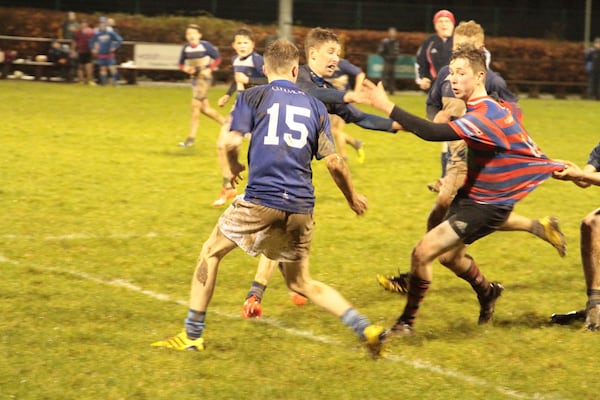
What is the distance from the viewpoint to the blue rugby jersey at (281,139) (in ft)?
19.6

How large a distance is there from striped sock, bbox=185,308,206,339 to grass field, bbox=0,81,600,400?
142 mm

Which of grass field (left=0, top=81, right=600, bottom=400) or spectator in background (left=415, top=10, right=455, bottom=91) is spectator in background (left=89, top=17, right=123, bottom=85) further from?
spectator in background (left=415, top=10, right=455, bottom=91)

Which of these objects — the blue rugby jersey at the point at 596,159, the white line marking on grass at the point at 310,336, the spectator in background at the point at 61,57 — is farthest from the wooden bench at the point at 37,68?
the blue rugby jersey at the point at 596,159

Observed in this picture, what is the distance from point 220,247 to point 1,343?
153 cm

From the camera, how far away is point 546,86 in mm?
35750

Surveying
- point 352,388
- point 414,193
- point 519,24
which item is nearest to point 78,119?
point 414,193

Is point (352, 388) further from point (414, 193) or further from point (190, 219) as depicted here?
point (414, 193)

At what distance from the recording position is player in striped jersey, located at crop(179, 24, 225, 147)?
15688 millimetres

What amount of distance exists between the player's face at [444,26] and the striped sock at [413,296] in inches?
272

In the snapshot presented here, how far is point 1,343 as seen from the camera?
20.7ft

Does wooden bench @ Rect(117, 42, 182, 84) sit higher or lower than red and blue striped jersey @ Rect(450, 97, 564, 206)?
higher

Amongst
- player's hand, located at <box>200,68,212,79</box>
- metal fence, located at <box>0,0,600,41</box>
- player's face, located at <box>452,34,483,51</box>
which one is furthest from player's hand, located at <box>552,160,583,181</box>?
Answer: metal fence, located at <box>0,0,600,41</box>

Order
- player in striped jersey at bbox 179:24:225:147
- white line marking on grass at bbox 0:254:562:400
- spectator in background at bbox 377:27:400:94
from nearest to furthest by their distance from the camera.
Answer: white line marking on grass at bbox 0:254:562:400 < player in striped jersey at bbox 179:24:225:147 < spectator in background at bbox 377:27:400:94

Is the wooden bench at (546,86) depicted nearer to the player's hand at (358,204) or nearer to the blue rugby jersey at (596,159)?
the blue rugby jersey at (596,159)
